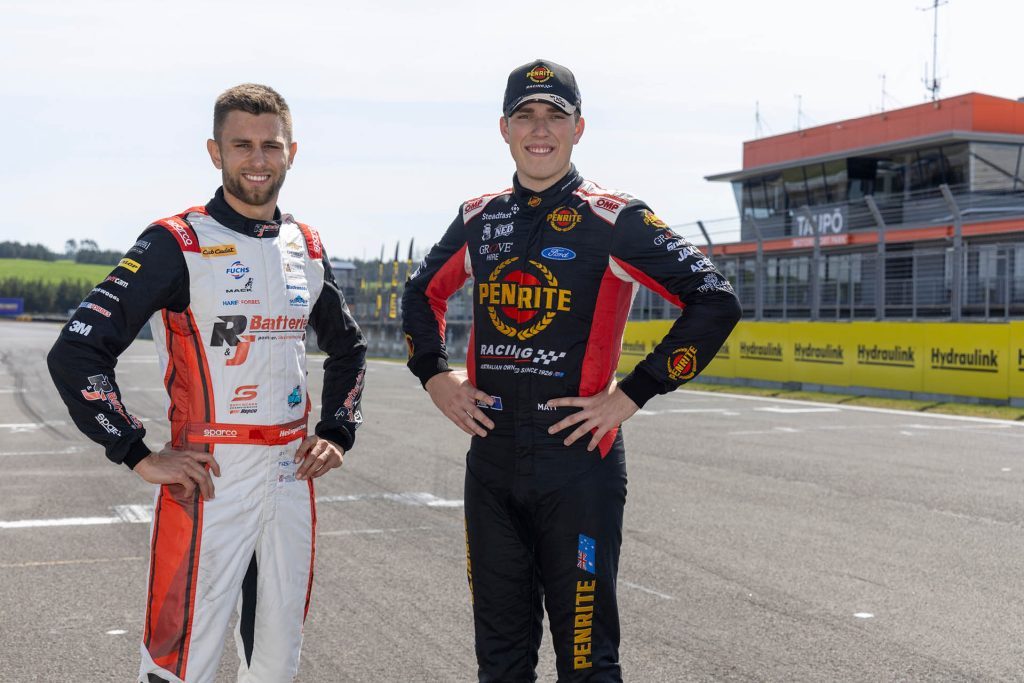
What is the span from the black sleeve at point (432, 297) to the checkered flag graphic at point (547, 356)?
405 millimetres

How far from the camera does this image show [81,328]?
289 centimetres

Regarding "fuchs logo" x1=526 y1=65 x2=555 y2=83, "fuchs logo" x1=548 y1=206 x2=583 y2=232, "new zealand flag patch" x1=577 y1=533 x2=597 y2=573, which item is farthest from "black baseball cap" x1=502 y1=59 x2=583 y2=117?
"new zealand flag patch" x1=577 y1=533 x2=597 y2=573

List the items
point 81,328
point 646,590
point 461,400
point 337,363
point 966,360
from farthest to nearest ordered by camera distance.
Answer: point 966,360, point 646,590, point 337,363, point 461,400, point 81,328

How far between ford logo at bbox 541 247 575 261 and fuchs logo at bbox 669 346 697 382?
0.42m

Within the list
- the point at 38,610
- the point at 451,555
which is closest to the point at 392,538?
the point at 451,555

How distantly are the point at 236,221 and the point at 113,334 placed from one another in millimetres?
486

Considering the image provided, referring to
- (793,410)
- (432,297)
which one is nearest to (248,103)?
(432,297)

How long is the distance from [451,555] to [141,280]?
368cm

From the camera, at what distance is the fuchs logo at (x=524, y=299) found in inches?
123

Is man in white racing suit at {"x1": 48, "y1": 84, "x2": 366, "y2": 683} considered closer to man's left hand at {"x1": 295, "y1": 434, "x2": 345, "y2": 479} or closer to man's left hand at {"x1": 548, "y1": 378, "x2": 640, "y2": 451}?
man's left hand at {"x1": 295, "y1": 434, "x2": 345, "y2": 479}

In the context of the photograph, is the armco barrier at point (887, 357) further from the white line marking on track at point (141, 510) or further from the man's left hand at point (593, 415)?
the man's left hand at point (593, 415)

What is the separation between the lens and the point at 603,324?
10.3 feet

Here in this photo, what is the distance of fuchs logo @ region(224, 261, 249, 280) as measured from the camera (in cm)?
305

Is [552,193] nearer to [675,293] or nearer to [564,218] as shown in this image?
[564,218]
